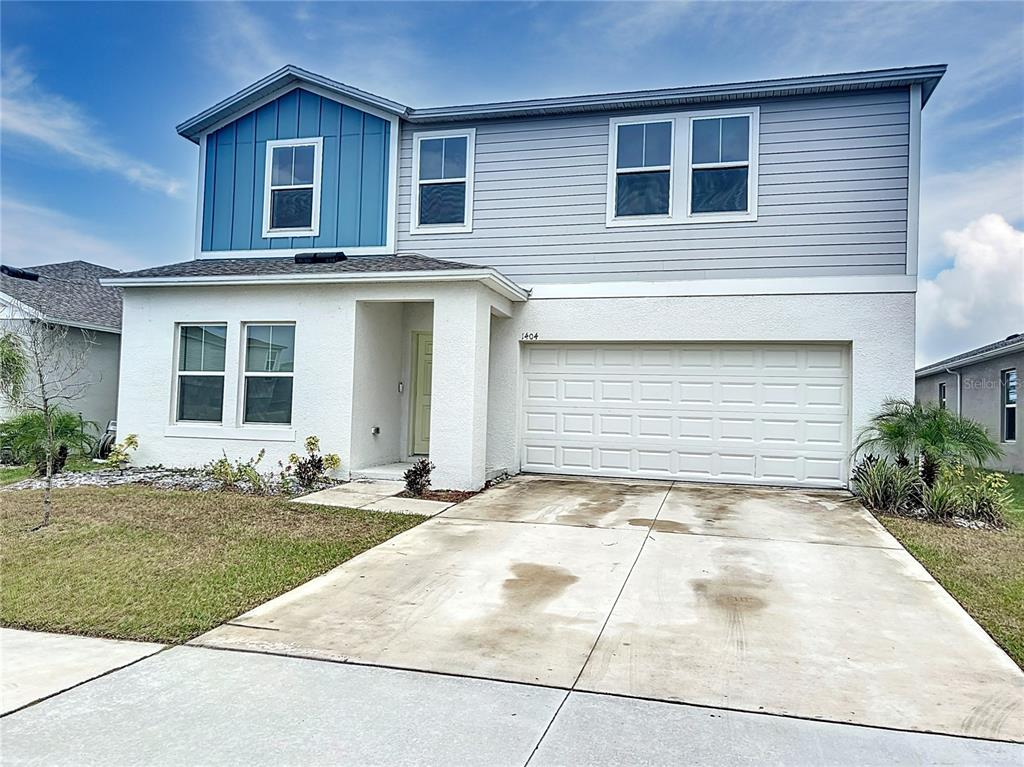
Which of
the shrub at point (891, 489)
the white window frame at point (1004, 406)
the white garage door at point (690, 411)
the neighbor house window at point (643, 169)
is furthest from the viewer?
the white window frame at point (1004, 406)

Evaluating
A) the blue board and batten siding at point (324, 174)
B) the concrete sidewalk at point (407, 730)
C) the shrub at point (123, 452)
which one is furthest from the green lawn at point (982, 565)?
the shrub at point (123, 452)

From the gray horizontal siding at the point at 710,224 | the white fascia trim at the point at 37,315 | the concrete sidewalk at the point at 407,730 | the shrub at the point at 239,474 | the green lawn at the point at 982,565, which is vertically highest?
the gray horizontal siding at the point at 710,224

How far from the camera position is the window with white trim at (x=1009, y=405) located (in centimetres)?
1522

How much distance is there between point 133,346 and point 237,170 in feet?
12.2

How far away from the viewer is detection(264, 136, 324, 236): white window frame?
1278 cm

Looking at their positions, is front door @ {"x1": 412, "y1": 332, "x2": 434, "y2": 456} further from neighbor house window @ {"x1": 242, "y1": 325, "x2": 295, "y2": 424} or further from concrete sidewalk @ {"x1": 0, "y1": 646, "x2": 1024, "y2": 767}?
concrete sidewalk @ {"x1": 0, "y1": 646, "x2": 1024, "y2": 767}

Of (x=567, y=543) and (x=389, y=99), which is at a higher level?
(x=389, y=99)

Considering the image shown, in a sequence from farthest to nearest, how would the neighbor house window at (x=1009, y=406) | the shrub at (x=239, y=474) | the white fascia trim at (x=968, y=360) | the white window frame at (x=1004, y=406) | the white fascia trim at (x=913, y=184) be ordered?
the white window frame at (x=1004, y=406) < the neighbor house window at (x=1009, y=406) < the white fascia trim at (x=968, y=360) < the white fascia trim at (x=913, y=184) < the shrub at (x=239, y=474)

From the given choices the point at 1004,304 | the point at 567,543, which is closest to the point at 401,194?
the point at 567,543

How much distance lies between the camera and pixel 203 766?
2990mm

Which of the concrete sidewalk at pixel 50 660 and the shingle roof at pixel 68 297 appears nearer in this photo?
the concrete sidewalk at pixel 50 660

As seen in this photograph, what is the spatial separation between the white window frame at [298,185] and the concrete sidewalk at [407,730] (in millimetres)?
9983

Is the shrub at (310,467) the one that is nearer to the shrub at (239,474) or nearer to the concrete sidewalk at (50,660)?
the shrub at (239,474)

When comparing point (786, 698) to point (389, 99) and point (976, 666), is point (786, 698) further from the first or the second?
point (389, 99)
